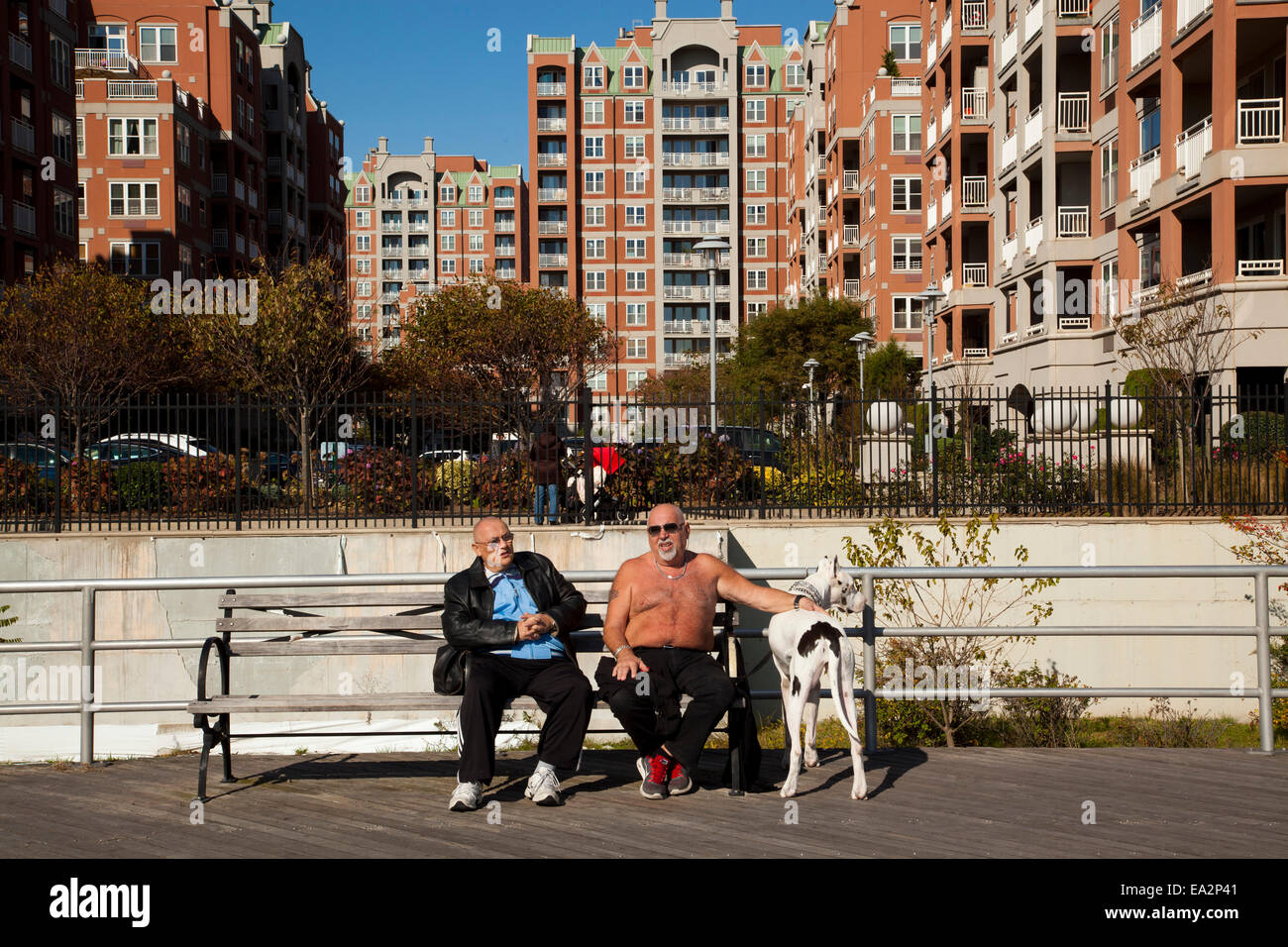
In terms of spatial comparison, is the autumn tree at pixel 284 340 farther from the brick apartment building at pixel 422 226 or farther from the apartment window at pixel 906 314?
the brick apartment building at pixel 422 226

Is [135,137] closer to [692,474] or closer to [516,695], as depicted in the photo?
[692,474]

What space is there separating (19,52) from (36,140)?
2.93 meters

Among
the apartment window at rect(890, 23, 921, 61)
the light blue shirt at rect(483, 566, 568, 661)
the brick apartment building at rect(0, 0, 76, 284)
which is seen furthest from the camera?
the apartment window at rect(890, 23, 921, 61)

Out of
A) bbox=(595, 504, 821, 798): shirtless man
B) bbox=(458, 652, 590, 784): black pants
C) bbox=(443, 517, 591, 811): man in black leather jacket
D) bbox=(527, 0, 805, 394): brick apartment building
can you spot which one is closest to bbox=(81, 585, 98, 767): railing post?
bbox=(443, 517, 591, 811): man in black leather jacket

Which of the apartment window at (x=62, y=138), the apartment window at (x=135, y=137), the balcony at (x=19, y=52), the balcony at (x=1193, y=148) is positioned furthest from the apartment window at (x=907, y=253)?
the balcony at (x=19, y=52)

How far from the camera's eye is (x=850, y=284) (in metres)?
68.1

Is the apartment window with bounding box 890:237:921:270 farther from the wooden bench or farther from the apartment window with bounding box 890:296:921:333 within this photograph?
the wooden bench

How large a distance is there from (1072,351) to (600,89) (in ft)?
223

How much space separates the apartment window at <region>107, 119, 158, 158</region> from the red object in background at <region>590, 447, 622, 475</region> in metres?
47.5

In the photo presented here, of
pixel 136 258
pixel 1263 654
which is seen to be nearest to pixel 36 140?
pixel 136 258

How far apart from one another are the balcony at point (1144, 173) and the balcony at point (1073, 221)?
16.1 feet

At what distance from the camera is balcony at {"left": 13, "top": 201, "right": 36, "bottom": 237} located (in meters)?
41.5

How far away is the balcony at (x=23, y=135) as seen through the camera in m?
41.4
